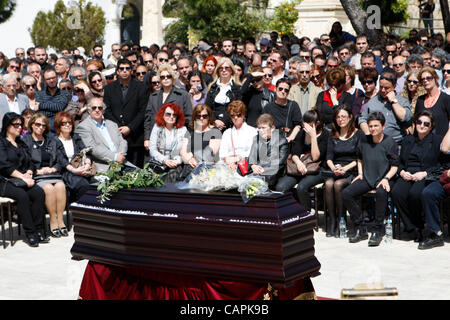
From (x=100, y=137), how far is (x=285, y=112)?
2435mm

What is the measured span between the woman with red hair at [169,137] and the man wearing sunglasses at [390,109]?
7.49 ft

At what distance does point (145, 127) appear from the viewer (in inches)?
410

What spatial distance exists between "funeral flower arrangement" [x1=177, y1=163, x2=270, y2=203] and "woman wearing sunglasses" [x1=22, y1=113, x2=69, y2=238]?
148 inches

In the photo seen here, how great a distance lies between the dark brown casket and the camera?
5.13m

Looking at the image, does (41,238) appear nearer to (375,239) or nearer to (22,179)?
(22,179)

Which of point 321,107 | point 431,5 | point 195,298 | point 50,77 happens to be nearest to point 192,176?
point 195,298

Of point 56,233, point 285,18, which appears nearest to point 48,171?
point 56,233

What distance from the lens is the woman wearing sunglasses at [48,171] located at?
9156 millimetres

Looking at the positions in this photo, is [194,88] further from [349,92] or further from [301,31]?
[301,31]

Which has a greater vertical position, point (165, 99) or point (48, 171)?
point (165, 99)

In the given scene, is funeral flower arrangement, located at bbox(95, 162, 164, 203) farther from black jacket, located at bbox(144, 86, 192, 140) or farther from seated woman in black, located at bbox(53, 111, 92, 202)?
black jacket, located at bbox(144, 86, 192, 140)

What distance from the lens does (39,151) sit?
9242mm

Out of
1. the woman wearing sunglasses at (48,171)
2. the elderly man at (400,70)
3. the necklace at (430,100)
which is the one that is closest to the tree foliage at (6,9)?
the woman wearing sunglasses at (48,171)

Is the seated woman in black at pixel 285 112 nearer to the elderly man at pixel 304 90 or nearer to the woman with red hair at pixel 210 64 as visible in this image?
the elderly man at pixel 304 90
